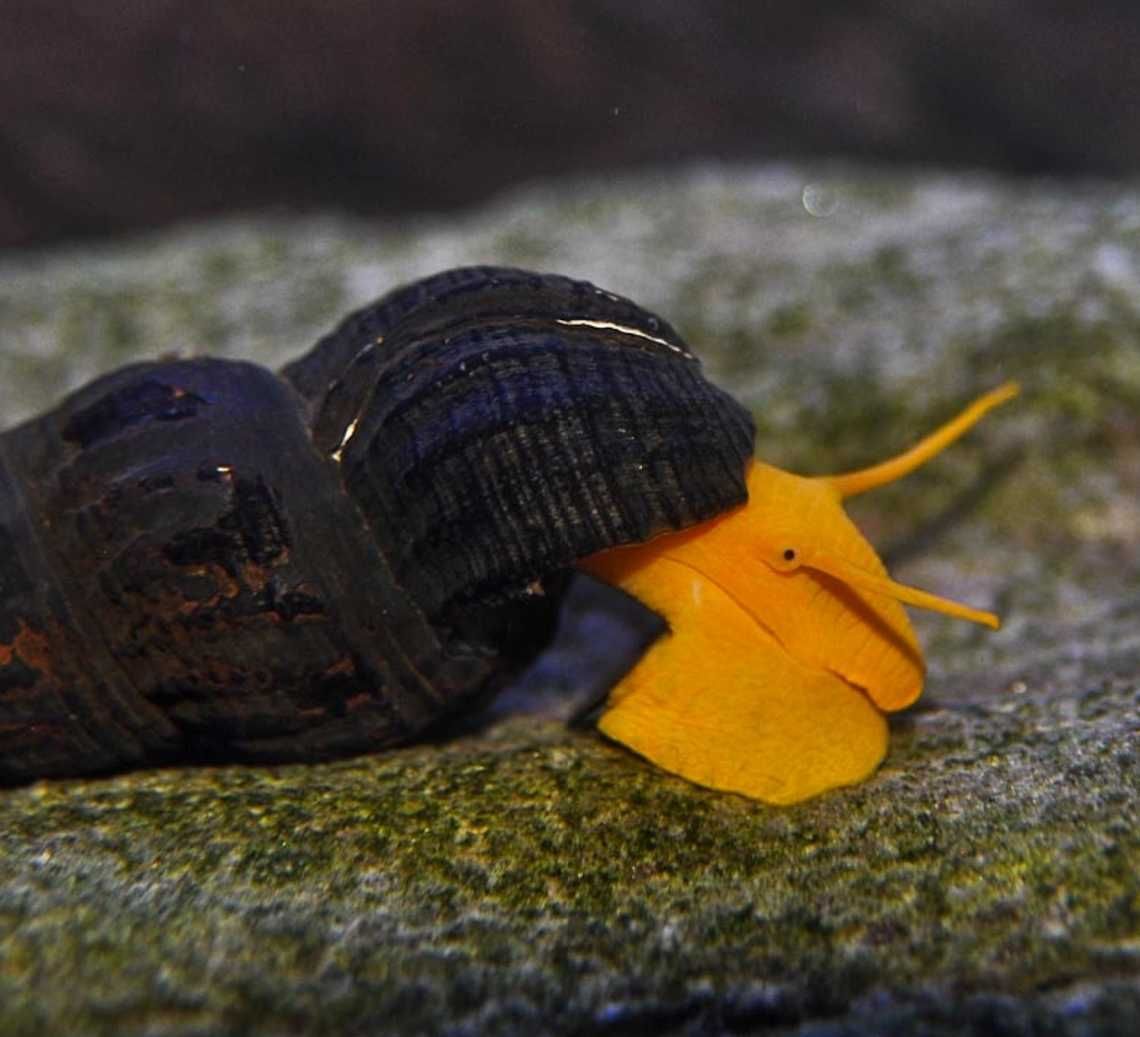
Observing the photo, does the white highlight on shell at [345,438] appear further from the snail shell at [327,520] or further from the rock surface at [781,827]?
the rock surface at [781,827]

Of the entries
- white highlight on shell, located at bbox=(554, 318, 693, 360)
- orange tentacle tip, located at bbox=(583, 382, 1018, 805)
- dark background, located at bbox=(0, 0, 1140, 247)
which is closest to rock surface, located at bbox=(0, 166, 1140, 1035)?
orange tentacle tip, located at bbox=(583, 382, 1018, 805)

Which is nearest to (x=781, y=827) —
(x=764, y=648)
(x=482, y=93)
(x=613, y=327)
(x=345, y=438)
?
(x=764, y=648)

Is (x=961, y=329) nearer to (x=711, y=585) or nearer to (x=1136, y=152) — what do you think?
(x=711, y=585)

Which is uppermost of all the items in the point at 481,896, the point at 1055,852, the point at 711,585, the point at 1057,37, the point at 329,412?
the point at 1057,37

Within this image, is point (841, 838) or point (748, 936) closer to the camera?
point (748, 936)

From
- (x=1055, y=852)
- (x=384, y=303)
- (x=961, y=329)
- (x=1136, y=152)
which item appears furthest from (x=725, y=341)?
(x=1136, y=152)

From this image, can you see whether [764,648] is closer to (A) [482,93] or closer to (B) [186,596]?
(B) [186,596]

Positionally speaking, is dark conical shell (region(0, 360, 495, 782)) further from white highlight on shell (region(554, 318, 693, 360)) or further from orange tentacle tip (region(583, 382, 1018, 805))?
white highlight on shell (region(554, 318, 693, 360))

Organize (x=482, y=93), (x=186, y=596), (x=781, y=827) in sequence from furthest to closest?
1. (x=482, y=93)
2. (x=186, y=596)
3. (x=781, y=827)
